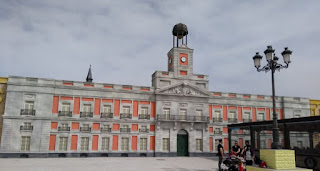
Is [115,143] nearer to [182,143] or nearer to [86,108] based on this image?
[86,108]

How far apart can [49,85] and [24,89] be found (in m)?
2.52

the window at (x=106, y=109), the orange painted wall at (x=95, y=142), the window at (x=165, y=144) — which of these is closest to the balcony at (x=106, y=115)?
the window at (x=106, y=109)

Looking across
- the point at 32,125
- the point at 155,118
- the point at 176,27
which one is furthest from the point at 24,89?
the point at 176,27

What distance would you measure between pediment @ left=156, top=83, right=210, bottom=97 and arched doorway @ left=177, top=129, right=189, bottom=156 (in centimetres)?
478

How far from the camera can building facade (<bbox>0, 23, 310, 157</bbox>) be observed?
87.0 feet

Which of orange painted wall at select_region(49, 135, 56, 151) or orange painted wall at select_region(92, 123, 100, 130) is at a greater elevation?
orange painted wall at select_region(92, 123, 100, 130)

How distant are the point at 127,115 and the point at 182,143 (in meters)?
7.69

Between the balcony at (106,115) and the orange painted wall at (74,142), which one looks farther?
the balcony at (106,115)

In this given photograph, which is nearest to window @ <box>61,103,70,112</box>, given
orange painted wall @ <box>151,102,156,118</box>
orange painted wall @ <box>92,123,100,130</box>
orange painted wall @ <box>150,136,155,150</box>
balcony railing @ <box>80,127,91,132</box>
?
balcony railing @ <box>80,127,91,132</box>

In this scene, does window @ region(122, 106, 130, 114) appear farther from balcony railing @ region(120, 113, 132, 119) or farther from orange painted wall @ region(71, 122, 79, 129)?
orange painted wall @ region(71, 122, 79, 129)

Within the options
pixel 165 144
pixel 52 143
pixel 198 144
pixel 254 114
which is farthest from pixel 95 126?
pixel 254 114

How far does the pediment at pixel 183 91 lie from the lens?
31.0 meters

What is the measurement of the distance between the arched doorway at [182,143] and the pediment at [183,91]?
15.7 feet

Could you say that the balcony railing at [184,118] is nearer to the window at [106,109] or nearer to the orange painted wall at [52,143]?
the window at [106,109]
